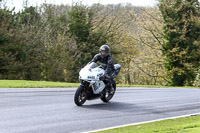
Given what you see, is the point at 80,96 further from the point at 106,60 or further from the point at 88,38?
the point at 88,38

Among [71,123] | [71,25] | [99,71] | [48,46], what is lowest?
[71,123]

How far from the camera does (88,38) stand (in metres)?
40.9

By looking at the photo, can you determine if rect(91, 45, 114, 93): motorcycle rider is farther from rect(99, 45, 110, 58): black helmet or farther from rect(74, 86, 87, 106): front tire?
rect(74, 86, 87, 106): front tire

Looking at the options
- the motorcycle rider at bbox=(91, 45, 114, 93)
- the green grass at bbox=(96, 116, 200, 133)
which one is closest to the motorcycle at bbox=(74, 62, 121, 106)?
the motorcycle rider at bbox=(91, 45, 114, 93)

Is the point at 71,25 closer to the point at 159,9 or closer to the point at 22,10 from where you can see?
the point at 22,10

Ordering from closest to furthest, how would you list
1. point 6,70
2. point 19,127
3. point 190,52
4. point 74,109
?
point 19,127 → point 74,109 → point 6,70 → point 190,52

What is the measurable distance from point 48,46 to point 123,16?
13.7m

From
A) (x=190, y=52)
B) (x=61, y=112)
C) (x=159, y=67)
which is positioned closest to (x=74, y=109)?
(x=61, y=112)

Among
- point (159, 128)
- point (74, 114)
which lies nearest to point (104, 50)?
point (74, 114)

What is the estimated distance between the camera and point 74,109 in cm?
1030

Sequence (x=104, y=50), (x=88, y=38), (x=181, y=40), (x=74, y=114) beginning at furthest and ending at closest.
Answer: (x=88, y=38)
(x=181, y=40)
(x=104, y=50)
(x=74, y=114)

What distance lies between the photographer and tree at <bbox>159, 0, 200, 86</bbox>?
37.6m

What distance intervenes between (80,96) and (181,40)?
93.7ft

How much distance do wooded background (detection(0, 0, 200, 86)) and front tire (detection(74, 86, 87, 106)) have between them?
22.1 metres
